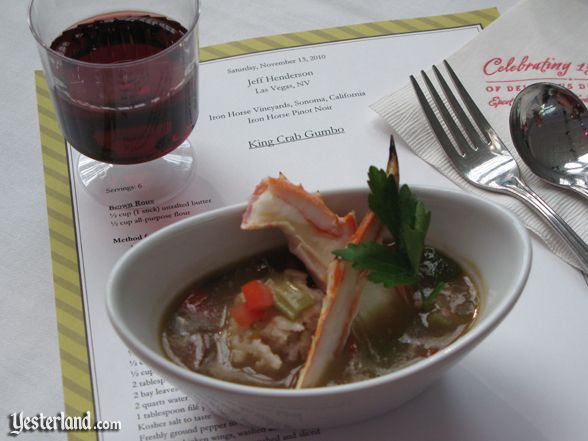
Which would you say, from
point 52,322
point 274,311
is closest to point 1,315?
point 52,322

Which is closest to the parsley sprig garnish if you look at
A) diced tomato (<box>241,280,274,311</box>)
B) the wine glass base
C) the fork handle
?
diced tomato (<box>241,280,274,311</box>)

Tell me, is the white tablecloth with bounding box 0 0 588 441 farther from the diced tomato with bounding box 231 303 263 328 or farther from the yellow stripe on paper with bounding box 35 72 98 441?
the diced tomato with bounding box 231 303 263 328

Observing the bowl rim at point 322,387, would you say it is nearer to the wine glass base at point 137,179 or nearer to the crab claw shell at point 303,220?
the crab claw shell at point 303,220

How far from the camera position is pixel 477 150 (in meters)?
1.09

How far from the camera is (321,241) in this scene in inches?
31.7

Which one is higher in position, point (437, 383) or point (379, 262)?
point (379, 262)

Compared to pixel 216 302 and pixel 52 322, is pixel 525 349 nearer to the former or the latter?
pixel 216 302

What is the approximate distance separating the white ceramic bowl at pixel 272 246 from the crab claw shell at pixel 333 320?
0.04 meters

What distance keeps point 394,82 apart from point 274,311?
540 millimetres

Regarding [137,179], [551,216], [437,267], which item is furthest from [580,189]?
[137,179]

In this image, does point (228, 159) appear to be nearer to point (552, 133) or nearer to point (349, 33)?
point (349, 33)

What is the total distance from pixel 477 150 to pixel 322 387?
1.62 feet

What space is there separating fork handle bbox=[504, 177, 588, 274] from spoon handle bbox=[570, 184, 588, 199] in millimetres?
51

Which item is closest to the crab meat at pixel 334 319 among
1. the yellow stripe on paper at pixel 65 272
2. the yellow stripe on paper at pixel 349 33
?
the yellow stripe on paper at pixel 65 272
